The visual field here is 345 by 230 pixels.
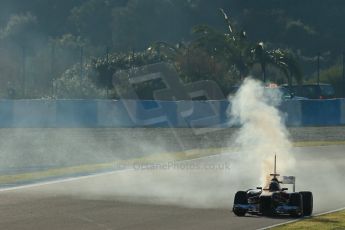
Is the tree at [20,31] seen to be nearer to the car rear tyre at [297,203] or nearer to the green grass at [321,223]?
the car rear tyre at [297,203]

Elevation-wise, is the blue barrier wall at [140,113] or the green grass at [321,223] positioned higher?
the blue barrier wall at [140,113]

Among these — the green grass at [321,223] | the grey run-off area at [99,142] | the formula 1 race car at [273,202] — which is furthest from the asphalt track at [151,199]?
the grey run-off area at [99,142]

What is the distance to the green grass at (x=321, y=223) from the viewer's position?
19000mm

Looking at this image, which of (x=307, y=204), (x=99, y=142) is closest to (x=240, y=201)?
(x=307, y=204)

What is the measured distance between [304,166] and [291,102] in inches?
833

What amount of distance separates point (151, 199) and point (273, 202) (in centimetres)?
491

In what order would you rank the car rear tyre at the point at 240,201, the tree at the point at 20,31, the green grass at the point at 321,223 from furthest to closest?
1. the tree at the point at 20,31
2. the car rear tyre at the point at 240,201
3. the green grass at the point at 321,223

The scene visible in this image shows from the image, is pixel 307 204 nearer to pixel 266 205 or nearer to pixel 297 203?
pixel 297 203

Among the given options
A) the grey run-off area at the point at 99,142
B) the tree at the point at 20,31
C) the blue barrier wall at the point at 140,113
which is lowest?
the grey run-off area at the point at 99,142

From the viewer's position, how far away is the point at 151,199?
24.8 meters

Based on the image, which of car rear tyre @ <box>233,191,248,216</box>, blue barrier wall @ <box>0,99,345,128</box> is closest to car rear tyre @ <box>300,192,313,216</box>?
car rear tyre @ <box>233,191,248,216</box>

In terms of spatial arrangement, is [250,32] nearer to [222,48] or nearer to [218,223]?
[222,48]

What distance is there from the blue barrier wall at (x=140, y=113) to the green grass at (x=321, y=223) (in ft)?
105

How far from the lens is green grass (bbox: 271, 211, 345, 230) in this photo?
19000mm
